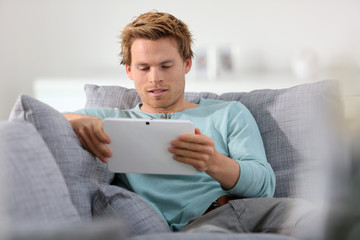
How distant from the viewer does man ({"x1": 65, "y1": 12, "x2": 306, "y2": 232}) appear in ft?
4.01

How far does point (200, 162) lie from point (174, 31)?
2.00 ft

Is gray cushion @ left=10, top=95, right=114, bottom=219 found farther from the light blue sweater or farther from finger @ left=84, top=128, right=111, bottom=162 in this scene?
the light blue sweater

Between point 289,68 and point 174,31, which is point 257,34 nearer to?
point 289,68

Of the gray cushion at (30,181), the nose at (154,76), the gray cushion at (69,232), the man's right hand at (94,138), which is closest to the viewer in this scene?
the gray cushion at (69,232)

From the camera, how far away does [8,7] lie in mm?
3600

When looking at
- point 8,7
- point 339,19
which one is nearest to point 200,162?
point 339,19

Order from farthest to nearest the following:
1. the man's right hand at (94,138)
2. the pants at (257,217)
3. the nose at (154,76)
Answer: the nose at (154,76) < the man's right hand at (94,138) < the pants at (257,217)

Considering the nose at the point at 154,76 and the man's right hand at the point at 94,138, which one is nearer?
the man's right hand at the point at 94,138

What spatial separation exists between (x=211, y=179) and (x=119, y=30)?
2.26m

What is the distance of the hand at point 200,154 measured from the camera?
1214 millimetres

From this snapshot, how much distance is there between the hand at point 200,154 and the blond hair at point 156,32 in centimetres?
52

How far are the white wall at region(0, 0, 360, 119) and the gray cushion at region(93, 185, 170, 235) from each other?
2.07 meters

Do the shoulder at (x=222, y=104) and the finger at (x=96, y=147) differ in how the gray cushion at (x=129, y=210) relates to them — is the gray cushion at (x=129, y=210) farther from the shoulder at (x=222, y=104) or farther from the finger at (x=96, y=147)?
the shoulder at (x=222, y=104)

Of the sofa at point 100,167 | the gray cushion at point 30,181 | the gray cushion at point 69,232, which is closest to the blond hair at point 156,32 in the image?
the sofa at point 100,167
